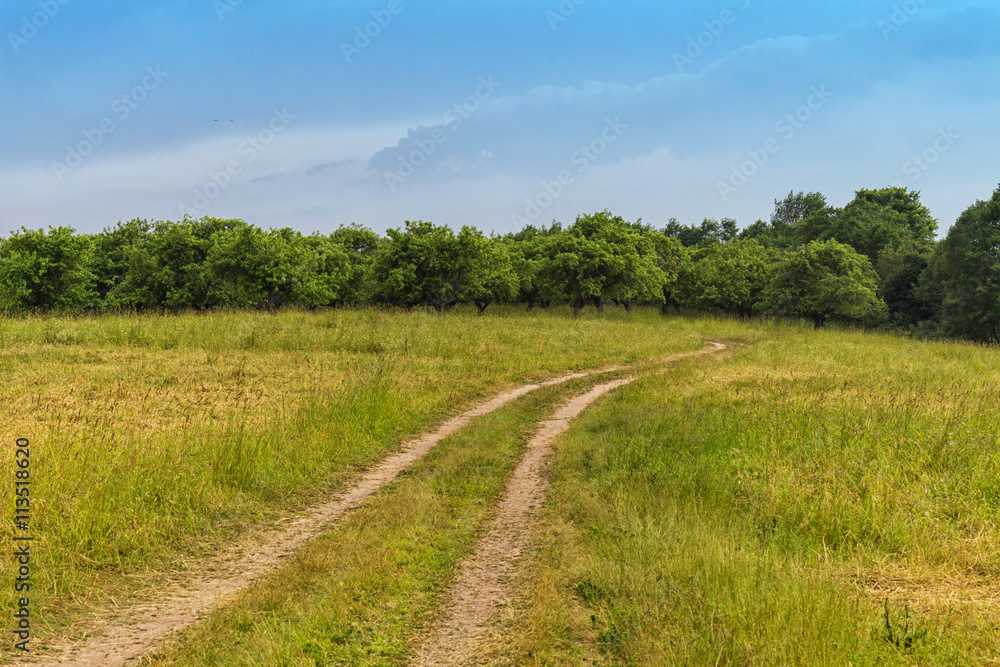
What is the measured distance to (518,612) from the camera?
5.03 m

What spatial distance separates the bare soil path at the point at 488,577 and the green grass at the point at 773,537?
276mm

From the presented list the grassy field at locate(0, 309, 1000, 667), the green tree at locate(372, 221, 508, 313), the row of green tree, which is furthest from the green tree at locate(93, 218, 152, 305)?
the grassy field at locate(0, 309, 1000, 667)

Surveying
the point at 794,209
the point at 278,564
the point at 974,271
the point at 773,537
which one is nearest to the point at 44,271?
the point at 278,564

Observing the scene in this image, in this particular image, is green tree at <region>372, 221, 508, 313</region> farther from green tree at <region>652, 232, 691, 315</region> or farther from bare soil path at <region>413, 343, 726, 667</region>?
bare soil path at <region>413, 343, 726, 667</region>

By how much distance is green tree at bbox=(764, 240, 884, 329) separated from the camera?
43.3m

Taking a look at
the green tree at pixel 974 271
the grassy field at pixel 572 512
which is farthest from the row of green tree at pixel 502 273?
the grassy field at pixel 572 512

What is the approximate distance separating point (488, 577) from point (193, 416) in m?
7.68

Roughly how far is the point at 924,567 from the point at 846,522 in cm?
100

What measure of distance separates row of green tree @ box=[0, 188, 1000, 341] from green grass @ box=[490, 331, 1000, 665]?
1383 inches

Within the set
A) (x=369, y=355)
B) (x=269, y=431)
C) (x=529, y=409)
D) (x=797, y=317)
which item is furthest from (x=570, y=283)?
(x=269, y=431)

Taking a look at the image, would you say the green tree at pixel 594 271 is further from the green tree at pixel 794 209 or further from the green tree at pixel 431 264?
the green tree at pixel 794 209

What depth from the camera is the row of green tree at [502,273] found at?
140ft

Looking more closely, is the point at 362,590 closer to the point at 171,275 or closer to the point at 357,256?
the point at 171,275

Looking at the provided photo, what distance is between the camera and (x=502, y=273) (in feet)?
175
